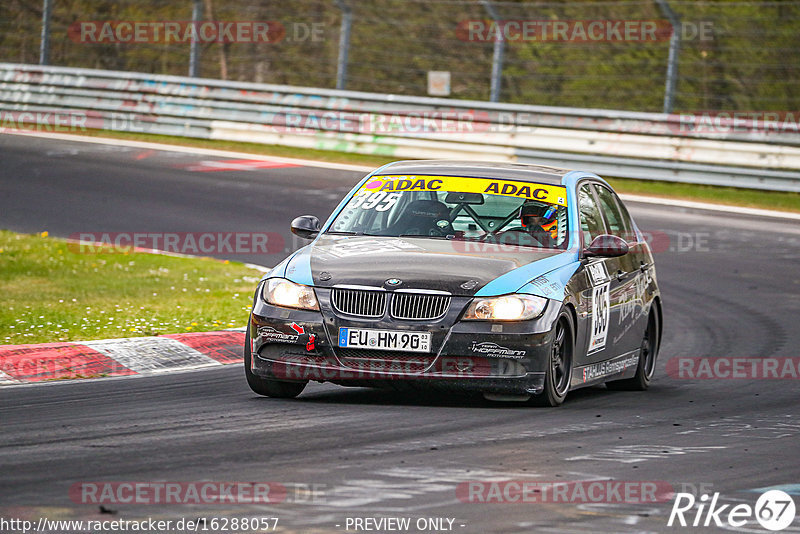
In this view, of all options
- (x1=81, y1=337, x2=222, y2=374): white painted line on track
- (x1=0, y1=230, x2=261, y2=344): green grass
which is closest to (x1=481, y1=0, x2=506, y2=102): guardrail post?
(x1=0, y1=230, x2=261, y2=344): green grass

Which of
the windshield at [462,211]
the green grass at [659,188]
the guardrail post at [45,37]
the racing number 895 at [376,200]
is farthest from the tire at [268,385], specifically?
the guardrail post at [45,37]

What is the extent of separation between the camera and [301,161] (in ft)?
80.4

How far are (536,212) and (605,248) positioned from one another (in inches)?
21.1

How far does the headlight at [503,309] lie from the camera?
795 centimetres

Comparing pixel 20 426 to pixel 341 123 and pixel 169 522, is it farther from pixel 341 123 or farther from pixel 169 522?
pixel 341 123

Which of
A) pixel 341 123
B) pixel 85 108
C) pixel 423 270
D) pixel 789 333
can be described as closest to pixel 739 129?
pixel 341 123

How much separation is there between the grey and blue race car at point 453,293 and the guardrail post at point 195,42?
1716cm

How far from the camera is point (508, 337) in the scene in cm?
794

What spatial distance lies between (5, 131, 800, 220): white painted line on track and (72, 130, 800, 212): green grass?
34cm

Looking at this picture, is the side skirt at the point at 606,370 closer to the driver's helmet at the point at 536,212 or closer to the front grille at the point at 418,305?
the driver's helmet at the point at 536,212
